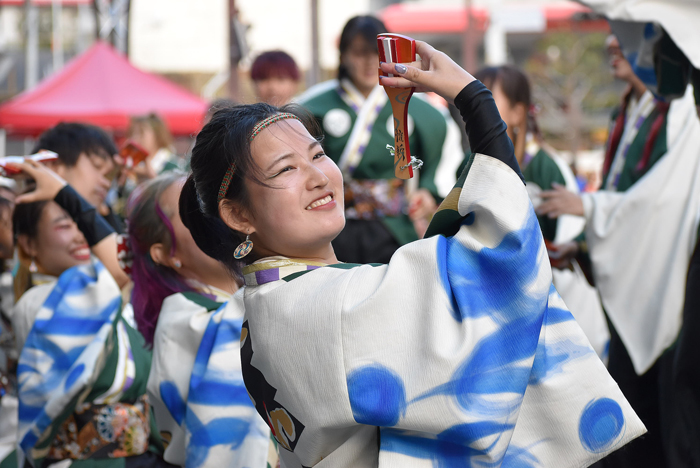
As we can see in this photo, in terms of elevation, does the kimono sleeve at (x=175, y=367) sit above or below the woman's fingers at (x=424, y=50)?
below

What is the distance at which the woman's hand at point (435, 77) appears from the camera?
52.6 inches

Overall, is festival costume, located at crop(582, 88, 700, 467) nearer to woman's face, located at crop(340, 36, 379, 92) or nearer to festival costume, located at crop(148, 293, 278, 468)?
woman's face, located at crop(340, 36, 379, 92)

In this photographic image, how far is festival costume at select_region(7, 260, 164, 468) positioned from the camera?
8.21ft

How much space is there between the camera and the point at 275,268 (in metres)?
1.52

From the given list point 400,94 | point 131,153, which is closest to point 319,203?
point 400,94

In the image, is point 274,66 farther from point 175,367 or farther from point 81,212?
point 175,367

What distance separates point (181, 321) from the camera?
2.18 meters

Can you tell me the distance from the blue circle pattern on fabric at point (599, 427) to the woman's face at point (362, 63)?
2493mm

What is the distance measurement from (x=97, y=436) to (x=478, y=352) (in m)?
1.74

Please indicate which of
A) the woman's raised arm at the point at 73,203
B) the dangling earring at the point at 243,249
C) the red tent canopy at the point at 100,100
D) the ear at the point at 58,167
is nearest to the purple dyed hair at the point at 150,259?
the woman's raised arm at the point at 73,203

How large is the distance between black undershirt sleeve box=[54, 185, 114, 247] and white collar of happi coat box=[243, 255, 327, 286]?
3.75 ft

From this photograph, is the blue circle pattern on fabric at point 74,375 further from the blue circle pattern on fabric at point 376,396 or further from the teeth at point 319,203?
the blue circle pattern on fabric at point 376,396

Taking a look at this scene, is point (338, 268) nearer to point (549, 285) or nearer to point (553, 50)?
point (549, 285)

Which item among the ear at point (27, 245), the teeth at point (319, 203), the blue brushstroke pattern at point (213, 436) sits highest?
the teeth at point (319, 203)
